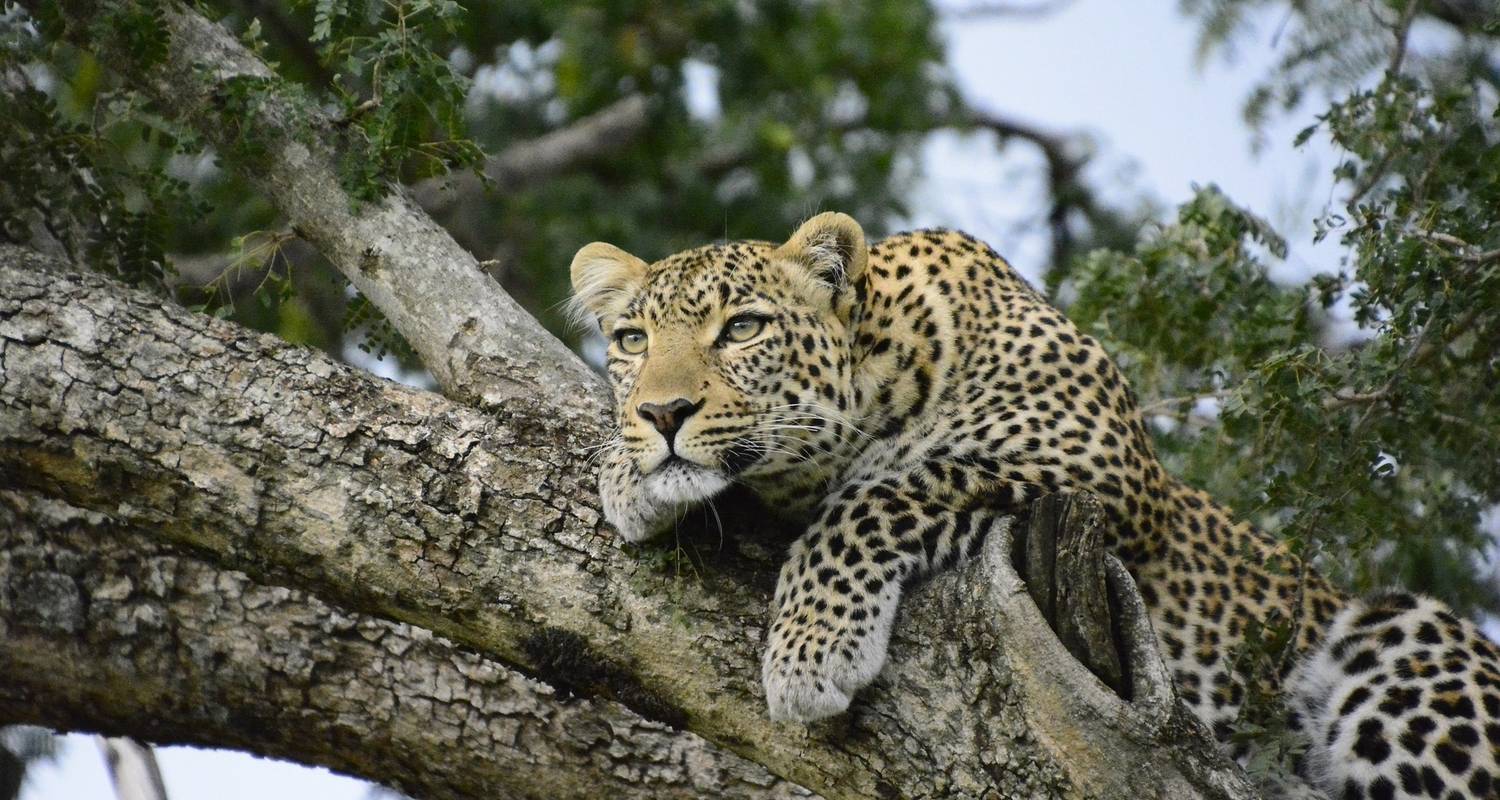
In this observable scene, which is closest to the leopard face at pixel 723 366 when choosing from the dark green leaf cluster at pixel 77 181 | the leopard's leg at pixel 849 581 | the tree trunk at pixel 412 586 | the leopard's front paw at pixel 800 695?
the tree trunk at pixel 412 586

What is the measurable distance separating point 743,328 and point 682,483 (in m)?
1.03

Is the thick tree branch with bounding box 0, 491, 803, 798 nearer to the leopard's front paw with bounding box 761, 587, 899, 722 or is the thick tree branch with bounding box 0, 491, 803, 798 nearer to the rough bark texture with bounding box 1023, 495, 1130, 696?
the leopard's front paw with bounding box 761, 587, 899, 722

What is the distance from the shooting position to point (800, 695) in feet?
18.9

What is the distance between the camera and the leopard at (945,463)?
21.4 feet

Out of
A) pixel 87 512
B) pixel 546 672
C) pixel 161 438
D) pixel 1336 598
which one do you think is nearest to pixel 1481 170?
pixel 1336 598

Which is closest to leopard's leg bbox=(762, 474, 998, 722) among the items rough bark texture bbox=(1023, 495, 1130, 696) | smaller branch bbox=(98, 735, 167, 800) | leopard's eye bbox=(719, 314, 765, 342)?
rough bark texture bbox=(1023, 495, 1130, 696)

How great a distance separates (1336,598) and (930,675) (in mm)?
2989

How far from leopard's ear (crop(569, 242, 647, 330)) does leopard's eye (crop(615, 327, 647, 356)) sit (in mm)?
227

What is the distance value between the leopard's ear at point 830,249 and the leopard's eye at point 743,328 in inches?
15.2

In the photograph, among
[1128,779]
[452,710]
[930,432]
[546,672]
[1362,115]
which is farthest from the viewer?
[1362,115]

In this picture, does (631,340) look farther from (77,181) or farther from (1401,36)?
(1401,36)

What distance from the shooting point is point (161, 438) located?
245 inches

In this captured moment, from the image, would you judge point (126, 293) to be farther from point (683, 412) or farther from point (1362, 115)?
point (1362, 115)

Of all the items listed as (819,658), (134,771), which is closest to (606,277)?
(819,658)
